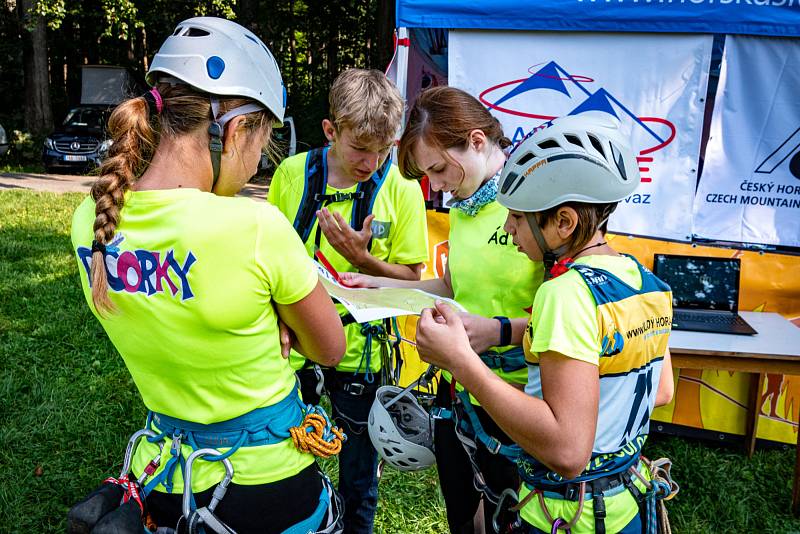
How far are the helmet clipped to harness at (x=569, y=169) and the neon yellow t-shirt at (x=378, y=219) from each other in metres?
1.15

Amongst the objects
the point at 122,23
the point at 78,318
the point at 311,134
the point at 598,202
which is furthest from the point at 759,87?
the point at 311,134

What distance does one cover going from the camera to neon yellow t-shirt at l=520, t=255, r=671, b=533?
1.46 meters

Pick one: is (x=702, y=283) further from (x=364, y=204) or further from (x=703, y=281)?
(x=364, y=204)

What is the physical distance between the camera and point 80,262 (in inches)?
61.8

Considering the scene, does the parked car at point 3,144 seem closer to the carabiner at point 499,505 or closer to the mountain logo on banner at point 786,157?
the mountain logo on banner at point 786,157

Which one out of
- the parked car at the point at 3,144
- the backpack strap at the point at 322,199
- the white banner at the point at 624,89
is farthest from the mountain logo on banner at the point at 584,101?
the parked car at the point at 3,144

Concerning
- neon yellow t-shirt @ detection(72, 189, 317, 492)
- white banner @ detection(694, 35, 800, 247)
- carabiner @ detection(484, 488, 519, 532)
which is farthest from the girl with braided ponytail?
white banner @ detection(694, 35, 800, 247)

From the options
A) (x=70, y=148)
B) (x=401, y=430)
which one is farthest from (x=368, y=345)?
(x=70, y=148)

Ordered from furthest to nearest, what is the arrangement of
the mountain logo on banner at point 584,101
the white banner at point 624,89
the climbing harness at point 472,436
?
1. the mountain logo on banner at point 584,101
2. the white banner at point 624,89
3. the climbing harness at point 472,436

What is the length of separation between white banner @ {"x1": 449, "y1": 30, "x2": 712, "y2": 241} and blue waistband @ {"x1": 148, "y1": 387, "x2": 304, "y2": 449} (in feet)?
11.4

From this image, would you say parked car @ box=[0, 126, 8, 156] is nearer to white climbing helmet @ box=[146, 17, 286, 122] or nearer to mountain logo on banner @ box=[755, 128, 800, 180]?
mountain logo on banner @ box=[755, 128, 800, 180]

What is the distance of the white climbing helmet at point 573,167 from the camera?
162 centimetres

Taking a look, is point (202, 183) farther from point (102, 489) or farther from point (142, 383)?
point (102, 489)

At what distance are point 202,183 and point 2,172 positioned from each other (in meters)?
19.1
